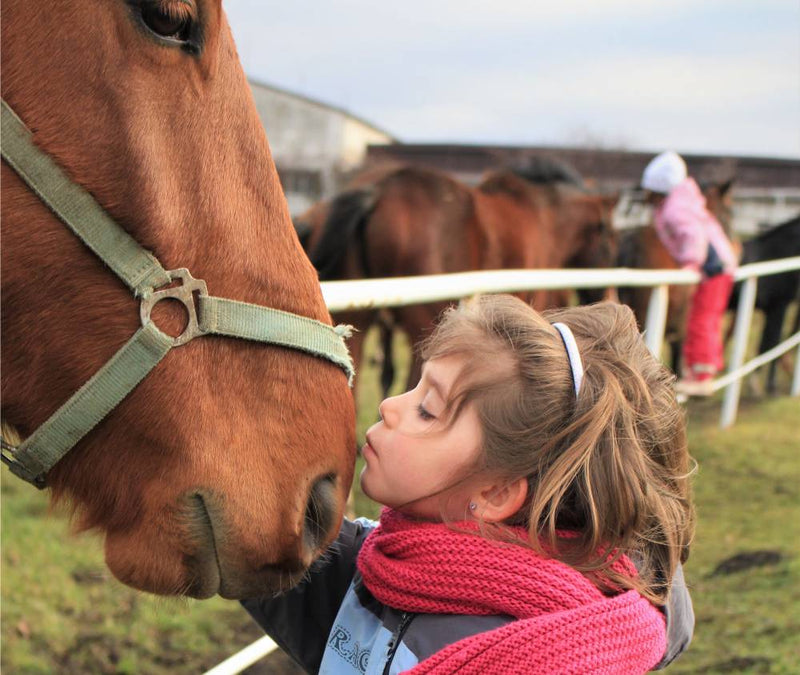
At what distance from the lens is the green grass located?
237cm

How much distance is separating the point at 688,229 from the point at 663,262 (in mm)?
1777

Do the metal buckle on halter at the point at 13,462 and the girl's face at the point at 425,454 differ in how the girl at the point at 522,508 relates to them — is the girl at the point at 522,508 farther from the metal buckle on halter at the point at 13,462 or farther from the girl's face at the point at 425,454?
the metal buckle on halter at the point at 13,462

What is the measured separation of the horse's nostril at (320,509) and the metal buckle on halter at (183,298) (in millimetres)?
267

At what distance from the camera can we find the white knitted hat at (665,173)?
16.9 feet

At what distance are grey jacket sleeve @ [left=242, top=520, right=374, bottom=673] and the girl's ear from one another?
0.30m

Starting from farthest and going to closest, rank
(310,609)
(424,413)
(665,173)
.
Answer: (665,173) → (310,609) → (424,413)

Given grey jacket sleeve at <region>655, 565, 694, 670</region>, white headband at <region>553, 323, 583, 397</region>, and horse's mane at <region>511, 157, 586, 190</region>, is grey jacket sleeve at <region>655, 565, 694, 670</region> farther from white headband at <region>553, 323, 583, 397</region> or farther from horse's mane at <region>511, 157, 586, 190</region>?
horse's mane at <region>511, 157, 586, 190</region>

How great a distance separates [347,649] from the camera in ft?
3.70

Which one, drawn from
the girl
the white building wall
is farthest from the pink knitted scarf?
the white building wall

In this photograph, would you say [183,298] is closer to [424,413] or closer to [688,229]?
[424,413]

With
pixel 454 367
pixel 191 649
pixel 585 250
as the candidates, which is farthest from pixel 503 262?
pixel 454 367

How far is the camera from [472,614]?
1.00 metres

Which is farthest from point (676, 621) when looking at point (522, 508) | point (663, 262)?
point (663, 262)

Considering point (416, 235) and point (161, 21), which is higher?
point (161, 21)
